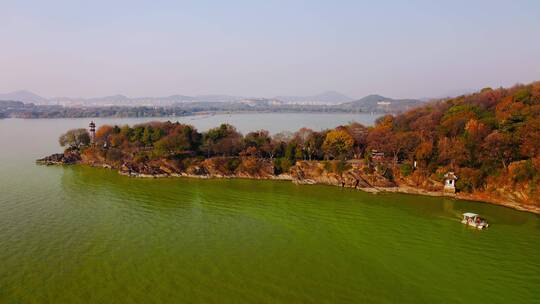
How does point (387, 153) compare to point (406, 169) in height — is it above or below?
above

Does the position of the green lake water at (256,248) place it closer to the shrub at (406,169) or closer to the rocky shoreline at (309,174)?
the rocky shoreline at (309,174)

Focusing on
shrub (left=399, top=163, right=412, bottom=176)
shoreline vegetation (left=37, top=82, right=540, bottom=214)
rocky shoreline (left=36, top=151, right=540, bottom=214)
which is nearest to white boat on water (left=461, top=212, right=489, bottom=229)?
shoreline vegetation (left=37, top=82, right=540, bottom=214)

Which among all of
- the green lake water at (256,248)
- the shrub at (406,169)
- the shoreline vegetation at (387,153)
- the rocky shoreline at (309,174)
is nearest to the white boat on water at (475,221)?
the green lake water at (256,248)

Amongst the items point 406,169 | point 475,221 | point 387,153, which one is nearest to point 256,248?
point 475,221

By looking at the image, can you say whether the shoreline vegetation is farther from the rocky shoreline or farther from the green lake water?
the green lake water

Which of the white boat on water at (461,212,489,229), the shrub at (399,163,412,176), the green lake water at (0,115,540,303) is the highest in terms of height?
the shrub at (399,163,412,176)

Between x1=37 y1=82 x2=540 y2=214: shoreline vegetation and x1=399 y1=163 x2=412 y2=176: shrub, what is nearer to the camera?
x1=37 y1=82 x2=540 y2=214: shoreline vegetation

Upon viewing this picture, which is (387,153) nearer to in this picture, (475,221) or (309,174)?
(309,174)
